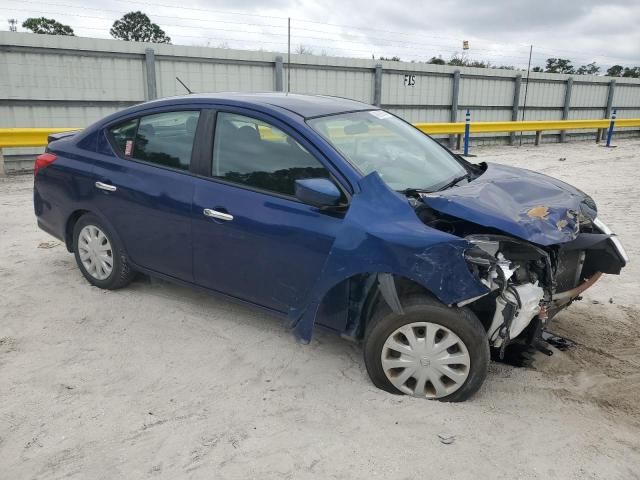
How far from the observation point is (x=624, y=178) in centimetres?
1095

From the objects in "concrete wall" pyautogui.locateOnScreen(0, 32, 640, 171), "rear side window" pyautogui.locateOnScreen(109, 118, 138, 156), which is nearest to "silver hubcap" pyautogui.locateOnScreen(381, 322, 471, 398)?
"rear side window" pyautogui.locateOnScreen(109, 118, 138, 156)

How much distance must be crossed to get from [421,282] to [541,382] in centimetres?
114

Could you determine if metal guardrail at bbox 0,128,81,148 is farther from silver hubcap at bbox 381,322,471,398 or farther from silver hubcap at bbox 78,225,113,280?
silver hubcap at bbox 381,322,471,398

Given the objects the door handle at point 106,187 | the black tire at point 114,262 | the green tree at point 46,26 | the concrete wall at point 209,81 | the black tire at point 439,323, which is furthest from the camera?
the green tree at point 46,26

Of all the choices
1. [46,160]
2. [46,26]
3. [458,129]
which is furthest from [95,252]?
[46,26]

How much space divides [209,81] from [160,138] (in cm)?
986

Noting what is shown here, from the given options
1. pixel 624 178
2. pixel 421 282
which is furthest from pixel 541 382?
pixel 624 178

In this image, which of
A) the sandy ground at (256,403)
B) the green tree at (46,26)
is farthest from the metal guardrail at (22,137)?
the green tree at (46,26)

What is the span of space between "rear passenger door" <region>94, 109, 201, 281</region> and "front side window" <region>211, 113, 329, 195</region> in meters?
0.25

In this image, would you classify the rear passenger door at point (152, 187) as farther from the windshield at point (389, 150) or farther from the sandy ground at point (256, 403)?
the windshield at point (389, 150)

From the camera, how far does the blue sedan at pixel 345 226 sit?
9.34ft

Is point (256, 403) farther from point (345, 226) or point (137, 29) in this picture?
point (137, 29)

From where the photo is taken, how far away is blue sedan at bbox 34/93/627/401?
2.85m

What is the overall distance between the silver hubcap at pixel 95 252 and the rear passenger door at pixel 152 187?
0.25 m
